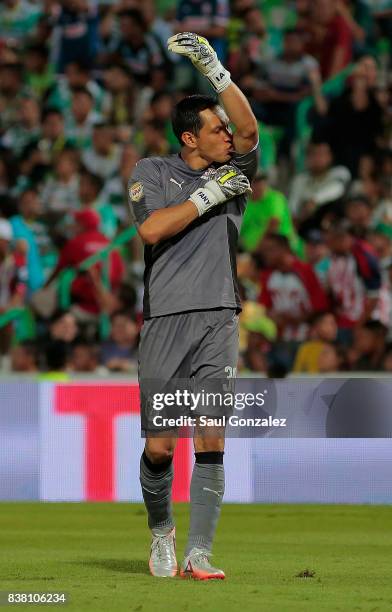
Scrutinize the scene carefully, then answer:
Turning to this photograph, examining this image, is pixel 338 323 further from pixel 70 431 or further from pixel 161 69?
pixel 161 69

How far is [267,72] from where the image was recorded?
52.0 feet

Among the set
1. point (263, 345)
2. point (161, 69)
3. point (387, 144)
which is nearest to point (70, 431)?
point (263, 345)

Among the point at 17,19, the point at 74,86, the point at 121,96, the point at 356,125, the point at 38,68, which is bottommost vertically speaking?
the point at 356,125

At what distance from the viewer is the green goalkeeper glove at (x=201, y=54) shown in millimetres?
6277

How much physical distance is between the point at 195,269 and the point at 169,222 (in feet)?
0.92

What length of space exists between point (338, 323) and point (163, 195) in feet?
21.5

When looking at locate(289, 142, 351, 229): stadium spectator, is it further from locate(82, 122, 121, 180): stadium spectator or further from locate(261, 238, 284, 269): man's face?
locate(82, 122, 121, 180): stadium spectator

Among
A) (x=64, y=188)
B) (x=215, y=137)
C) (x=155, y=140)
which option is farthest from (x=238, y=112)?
(x=64, y=188)

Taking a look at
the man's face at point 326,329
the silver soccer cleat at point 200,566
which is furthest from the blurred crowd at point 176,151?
the silver soccer cleat at point 200,566

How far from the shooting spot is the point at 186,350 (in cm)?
637

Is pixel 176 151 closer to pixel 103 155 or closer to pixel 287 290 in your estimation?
pixel 103 155

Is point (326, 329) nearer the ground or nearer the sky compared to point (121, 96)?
nearer the ground

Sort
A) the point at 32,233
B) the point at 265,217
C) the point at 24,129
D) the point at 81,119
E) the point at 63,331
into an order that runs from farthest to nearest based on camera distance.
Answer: the point at 24,129
the point at 81,119
the point at 32,233
the point at 265,217
the point at 63,331

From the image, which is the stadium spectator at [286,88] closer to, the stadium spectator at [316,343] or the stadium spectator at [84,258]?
the stadium spectator at [84,258]
